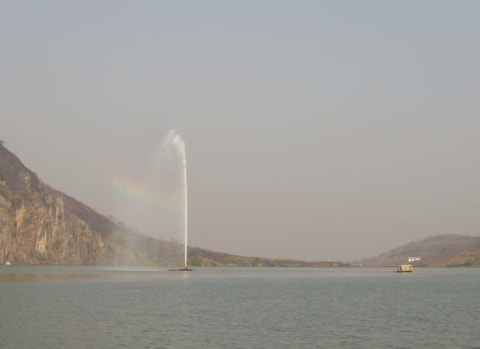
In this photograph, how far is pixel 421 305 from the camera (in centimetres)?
7750

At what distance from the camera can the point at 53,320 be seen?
180 feet

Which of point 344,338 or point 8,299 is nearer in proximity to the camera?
point 344,338

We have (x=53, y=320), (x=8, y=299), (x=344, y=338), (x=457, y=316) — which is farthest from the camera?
(x=8, y=299)

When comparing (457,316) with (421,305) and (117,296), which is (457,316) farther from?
(117,296)

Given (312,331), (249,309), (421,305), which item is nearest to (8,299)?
(249,309)

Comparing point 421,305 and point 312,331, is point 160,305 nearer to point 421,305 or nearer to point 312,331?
point 312,331

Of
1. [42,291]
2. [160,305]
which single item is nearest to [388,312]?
[160,305]

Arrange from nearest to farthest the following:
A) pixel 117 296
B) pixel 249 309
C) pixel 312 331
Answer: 1. pixel 312 331
2. pixel 249 309
3. pixel 117 296

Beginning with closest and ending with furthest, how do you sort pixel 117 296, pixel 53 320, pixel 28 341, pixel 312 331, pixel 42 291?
pixel 28 341 → pixel 312 331 → pixel 53 320 → pixel 117 296 → pixel 42 291

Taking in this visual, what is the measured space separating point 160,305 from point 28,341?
30165 mm

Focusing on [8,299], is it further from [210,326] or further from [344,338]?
[344,338]

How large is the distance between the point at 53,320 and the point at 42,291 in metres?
38.3

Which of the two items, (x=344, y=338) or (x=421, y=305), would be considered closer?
(x=344, y=338)

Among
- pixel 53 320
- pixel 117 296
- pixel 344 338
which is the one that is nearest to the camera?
pixel 344 338
